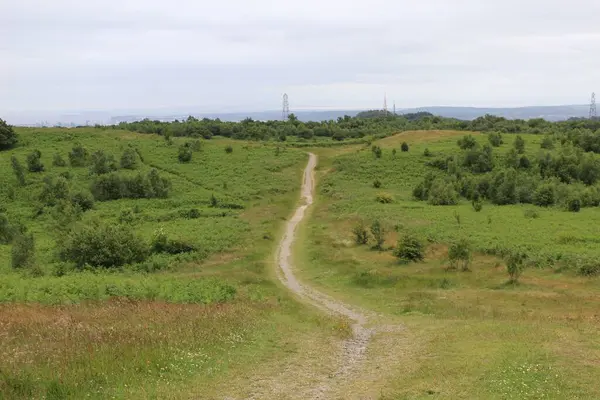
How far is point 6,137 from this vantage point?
7944 centimetres

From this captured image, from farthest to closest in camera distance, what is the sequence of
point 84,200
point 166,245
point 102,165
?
point 102,165, point 84,200, point 166,245

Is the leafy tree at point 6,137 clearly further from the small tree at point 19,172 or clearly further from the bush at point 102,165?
the bush at point 102,165

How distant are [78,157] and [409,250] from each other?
2232 inches

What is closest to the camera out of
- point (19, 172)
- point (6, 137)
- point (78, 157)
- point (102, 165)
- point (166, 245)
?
point (166, 245)

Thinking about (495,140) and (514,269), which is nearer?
(514,269)

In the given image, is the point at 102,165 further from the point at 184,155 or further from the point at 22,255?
the point at 22,255

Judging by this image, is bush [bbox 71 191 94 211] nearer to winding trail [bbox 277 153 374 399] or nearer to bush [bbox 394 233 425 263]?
winding trail [bbox 277 153 374 399]

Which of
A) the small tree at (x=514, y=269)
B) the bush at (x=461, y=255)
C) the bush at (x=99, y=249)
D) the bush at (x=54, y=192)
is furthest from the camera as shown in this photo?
the bush at (x=54, y=192)

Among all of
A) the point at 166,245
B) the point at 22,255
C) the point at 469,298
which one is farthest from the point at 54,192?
the point at 469,298

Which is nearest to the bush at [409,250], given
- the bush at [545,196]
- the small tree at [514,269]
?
the small tree at [514,269]

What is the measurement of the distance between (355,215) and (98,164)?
37508mm

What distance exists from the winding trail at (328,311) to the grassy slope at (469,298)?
112 centimetres

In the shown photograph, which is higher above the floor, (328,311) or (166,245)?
(166,245)

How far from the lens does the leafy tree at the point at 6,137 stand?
78938 millimetres
